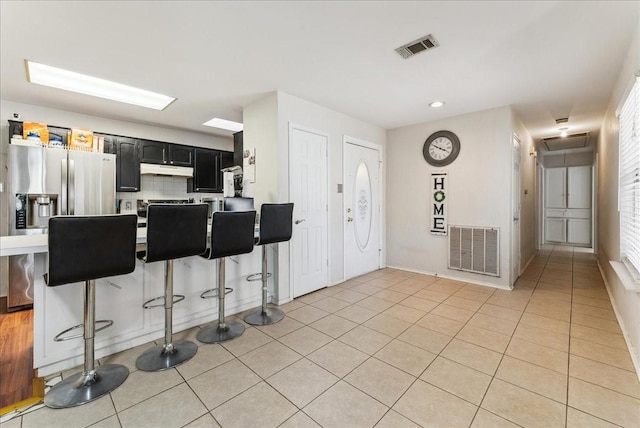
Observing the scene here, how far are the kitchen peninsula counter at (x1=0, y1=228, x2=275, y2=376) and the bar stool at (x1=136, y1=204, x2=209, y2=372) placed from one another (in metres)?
0.20

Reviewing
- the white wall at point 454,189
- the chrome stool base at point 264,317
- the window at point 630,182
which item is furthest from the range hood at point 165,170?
the window at point 630,182

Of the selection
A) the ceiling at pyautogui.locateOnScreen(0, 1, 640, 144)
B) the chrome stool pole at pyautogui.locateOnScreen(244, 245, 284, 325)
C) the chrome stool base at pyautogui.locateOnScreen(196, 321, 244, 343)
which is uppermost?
the ceiling at pyautogui.locateOnScreen(0, 1, 640, 144)

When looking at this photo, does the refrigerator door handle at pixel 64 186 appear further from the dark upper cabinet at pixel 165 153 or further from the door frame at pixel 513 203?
the door frame at pixel 513 203

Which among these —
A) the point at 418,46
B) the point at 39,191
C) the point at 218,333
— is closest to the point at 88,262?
the point at 218,333

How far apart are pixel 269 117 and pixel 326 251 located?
1.91 meters

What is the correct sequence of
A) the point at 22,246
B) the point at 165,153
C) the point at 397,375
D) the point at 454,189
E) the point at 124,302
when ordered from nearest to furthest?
the point at 22,246, the point at 397,375, the point at 124,302, the point at 454,189, the point at 165,153

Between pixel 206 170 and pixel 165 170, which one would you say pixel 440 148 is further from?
pixel 165 170

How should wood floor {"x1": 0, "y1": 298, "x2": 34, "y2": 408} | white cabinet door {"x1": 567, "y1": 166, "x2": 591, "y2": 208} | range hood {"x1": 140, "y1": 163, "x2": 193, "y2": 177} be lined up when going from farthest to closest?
1. white cabinet door {"x1": 567, "y1": 166, "x2": 591, "y2": 208}
2. range hood {"x1": 140, "y1": 163, "x2": 193, "y2": 177}
3. wood floor {"x1": 0, "y1": 298, "x2": 34, "y2": 408}

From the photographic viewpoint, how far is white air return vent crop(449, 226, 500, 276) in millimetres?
3861

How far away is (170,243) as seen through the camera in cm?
201

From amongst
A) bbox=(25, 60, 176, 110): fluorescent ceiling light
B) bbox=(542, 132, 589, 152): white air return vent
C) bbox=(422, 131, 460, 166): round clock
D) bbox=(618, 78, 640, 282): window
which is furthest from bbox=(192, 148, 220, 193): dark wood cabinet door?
bbox=(542, 132, 589, 152): white air return vent

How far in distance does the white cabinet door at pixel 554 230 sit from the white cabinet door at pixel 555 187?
0.40 meters

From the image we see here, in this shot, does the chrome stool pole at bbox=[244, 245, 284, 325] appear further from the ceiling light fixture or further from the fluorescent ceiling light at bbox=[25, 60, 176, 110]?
the ceiling light fixture

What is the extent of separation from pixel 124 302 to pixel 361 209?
10.9ft
